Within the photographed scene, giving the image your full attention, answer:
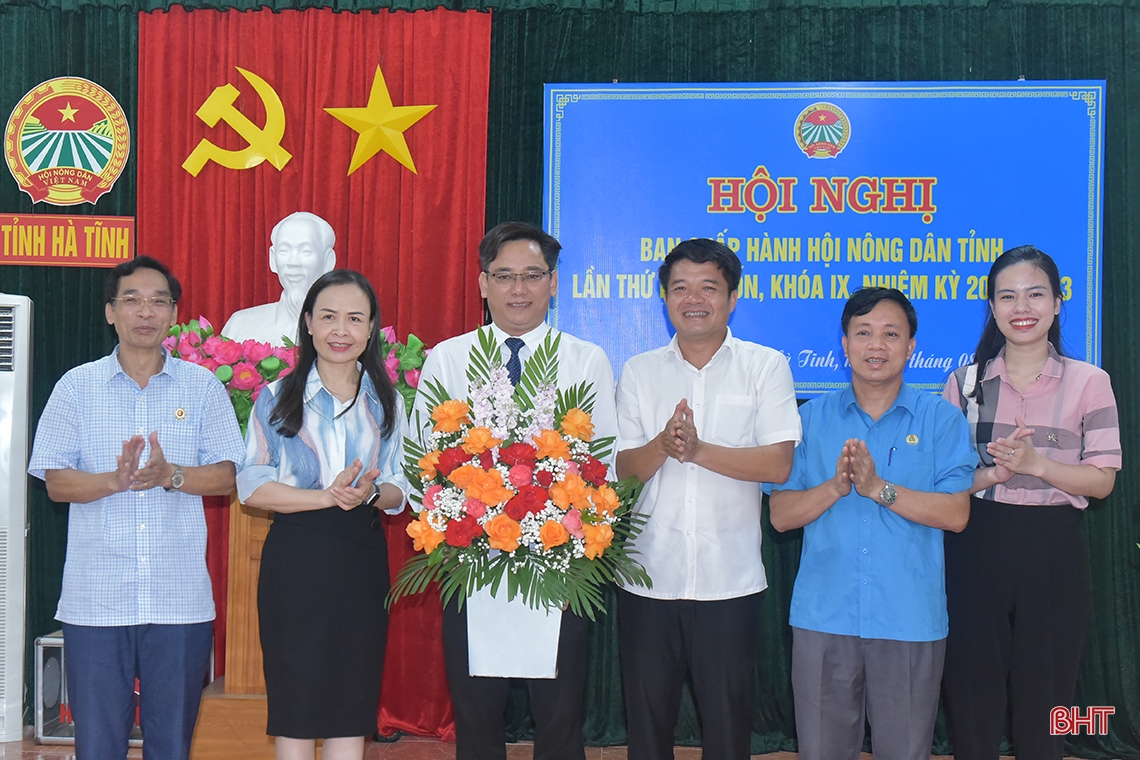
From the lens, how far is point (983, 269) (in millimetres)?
3709

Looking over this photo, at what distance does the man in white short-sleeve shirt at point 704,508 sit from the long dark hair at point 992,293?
637 millimetres

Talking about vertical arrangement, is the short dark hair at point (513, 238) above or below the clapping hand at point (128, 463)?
above

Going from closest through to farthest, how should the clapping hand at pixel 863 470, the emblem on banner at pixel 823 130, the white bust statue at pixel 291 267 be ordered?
1. the clapping hand at pixel 863 470
2. the white bust statue at pixel 291 267
3. the emblem on banner at pixel 823 130

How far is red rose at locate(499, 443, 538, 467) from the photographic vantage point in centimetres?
208

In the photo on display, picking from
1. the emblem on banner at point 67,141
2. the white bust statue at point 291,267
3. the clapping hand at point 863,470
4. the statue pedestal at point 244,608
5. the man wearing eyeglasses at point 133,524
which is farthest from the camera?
the emblem on banner at point 67,141

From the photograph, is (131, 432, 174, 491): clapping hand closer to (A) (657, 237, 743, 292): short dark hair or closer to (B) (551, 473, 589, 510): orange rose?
(B) (551, 473, 589, 510): orange rose

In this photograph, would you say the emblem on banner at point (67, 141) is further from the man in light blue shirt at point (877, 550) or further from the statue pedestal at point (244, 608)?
the man in light blue shirt at point (877, 550)

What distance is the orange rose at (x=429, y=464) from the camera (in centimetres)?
213

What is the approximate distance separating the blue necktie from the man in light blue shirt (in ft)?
2.63

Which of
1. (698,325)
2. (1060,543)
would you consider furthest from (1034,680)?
(698,325)

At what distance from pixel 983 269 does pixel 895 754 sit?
2.16 meters

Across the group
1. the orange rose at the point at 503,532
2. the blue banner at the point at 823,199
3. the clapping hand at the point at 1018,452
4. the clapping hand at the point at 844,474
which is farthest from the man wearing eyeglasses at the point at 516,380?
the blue banner at the point at 823,199

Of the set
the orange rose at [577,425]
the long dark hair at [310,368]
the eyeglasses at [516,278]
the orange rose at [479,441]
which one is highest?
the eyeglasses at [516,278]

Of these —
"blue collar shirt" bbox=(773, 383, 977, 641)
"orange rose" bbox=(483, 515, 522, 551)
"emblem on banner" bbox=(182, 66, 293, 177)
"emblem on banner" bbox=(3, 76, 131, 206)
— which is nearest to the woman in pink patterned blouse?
"blue collar shirt" bbox=(773, 383, 977, 641)
